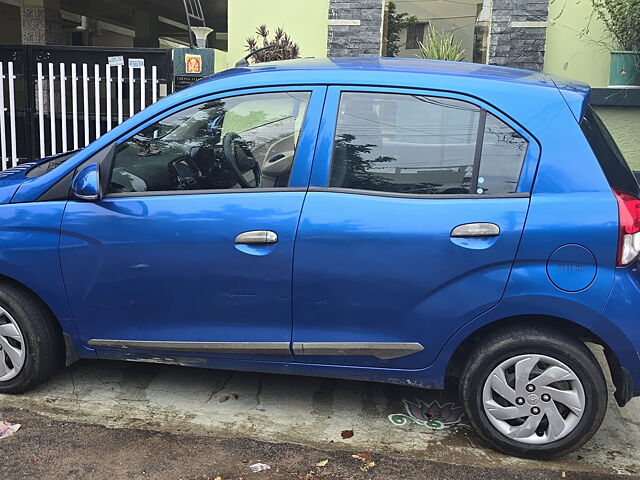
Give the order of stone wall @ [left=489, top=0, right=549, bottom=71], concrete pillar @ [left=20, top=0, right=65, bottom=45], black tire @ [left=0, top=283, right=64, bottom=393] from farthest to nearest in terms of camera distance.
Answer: concrete pillar @ [left=20, top=0, right=65, bottom=45], stone wall @ [left=489, top=0, right=549, bottom=71], black tire @ [left=0, top=283, right=64, bottom=393]

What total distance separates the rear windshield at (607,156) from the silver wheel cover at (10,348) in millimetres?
3033

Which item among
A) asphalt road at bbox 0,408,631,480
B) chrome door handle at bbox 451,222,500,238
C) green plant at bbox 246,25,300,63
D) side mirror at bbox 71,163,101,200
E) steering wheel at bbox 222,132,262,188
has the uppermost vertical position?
green plant at bbox 246,25,300,63

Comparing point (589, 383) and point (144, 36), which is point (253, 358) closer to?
point (589, 383)

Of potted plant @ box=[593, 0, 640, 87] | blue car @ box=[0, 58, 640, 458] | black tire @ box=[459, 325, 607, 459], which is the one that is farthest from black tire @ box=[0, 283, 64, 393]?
potted plant @ box=[593, 0, 640, 87]

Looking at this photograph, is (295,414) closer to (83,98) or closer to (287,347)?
(287,347)

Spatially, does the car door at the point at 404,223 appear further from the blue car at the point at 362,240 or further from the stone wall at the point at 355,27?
the stone wall at the point at 355,27

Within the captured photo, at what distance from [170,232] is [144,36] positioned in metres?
14.7

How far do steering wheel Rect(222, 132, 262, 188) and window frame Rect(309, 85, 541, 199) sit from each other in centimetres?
32

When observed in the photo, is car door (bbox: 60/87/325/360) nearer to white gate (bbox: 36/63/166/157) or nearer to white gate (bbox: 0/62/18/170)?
white gate (bbox: 36/63/166/157)

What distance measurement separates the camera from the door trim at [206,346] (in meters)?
3.21

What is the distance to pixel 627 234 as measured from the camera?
2838mm

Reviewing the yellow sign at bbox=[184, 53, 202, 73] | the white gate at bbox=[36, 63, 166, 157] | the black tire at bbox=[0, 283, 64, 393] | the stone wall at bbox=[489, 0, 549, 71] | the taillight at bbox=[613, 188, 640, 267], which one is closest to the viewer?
the taillight at bbox=[613, 188, 640, 267]

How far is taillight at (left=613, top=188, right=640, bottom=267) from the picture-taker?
2836 mm

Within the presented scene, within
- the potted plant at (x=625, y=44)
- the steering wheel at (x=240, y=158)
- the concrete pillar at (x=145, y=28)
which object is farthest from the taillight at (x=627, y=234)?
the concrete pillar at (x=145, y=28)
